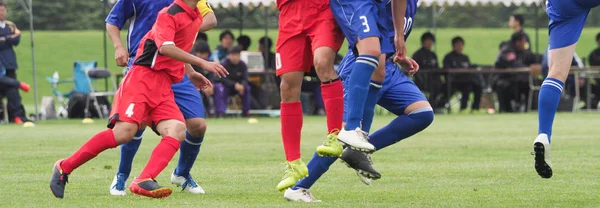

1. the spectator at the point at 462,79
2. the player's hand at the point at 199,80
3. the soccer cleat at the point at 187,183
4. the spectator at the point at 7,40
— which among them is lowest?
the spectator at the point at 462,79

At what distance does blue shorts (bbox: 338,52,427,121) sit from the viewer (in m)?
8.23

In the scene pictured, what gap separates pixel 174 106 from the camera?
8.19 metres

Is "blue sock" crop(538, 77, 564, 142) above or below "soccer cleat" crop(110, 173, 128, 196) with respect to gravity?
above

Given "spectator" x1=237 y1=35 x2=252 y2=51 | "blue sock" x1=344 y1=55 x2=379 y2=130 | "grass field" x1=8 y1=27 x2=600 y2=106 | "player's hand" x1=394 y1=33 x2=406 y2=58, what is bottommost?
"grass field" x1=8 y1=27 x2=600 y2=106

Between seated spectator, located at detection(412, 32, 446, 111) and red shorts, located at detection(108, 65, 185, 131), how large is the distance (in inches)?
758

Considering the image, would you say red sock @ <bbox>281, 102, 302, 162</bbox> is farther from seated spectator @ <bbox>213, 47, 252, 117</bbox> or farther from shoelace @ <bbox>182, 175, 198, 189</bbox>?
seated spectator @ <bbox>213, 47, 252, 117</bbox>

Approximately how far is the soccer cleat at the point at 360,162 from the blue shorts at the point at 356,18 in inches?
27.6

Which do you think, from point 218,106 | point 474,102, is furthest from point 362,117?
point 474,102

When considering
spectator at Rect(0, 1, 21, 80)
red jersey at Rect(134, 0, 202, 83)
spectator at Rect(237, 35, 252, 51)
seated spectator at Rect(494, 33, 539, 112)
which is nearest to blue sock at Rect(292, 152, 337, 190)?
red jersey at Rect(134, 0, 202, 83)

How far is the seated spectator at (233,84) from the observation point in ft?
80.7

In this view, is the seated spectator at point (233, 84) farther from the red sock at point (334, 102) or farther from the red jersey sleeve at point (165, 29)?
the red sock at point (334, 102)

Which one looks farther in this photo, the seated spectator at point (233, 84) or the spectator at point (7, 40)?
the seated spectator at point (233, 84)

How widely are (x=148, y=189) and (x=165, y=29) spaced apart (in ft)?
3.44

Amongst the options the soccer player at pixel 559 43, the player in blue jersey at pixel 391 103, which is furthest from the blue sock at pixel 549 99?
the player in blue jersey at pixel 391 103
